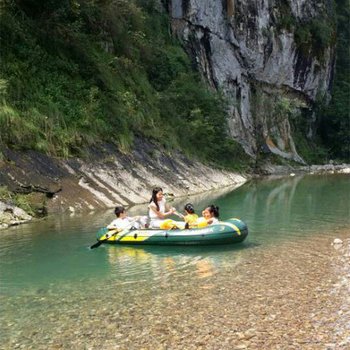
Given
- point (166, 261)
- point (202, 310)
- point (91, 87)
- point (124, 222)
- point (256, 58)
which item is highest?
point (256, 58)

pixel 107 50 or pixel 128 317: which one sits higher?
pixel 107 50

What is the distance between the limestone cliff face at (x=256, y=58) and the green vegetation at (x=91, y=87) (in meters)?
8.16

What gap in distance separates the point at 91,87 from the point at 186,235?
14.5 meters

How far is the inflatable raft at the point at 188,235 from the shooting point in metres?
12.7

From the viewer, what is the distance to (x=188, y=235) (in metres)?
12.9

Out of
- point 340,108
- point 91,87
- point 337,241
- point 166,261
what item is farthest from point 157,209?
point 340,108

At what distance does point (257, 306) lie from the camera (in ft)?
25.8

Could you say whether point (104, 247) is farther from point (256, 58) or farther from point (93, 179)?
point (256, 58)

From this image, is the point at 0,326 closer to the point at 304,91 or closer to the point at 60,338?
the point at 60,338

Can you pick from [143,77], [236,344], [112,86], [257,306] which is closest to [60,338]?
[236,344]

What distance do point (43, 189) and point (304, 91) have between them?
4630 cm

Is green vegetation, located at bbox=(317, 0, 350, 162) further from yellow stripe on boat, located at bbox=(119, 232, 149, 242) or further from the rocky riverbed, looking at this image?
the rocky riverbed

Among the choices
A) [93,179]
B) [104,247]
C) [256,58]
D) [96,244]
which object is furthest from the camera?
[256,58]

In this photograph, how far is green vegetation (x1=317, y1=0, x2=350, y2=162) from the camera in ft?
197
